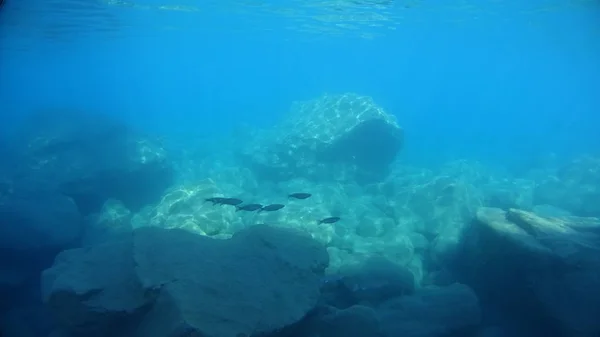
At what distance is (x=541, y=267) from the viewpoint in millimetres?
7207

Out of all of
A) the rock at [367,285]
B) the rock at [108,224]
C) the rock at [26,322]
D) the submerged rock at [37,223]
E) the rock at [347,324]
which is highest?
the rock at [347,324]

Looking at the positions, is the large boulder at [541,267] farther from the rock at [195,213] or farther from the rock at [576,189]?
the rock at [576,189]

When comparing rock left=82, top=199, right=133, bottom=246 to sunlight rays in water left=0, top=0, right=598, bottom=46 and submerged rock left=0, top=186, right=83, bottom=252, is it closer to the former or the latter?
Result: submerged rock left=0, top=186, right=83, bottom=252

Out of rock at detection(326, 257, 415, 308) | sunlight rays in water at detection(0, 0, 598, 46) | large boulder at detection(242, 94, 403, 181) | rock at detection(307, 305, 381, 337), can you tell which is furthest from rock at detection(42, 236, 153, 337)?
sunlight rays in water at detection(0, 0, 598, 46)

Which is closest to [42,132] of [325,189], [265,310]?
[325,189]

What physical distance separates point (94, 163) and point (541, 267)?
1764cm

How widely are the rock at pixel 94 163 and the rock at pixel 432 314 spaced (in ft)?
45.4

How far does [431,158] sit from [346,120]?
14548mm

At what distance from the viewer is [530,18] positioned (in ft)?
91.7

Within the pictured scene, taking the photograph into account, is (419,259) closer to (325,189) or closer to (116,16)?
(325,189)

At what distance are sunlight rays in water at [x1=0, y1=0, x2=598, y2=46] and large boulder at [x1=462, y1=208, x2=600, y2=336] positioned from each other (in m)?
19.6

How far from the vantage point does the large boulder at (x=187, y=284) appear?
5348 mm

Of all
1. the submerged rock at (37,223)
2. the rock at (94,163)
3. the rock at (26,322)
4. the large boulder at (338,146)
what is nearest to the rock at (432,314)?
the rock at (26,322)

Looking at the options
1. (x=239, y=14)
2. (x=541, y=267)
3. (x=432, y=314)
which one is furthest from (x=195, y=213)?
(x=239, y=14)
